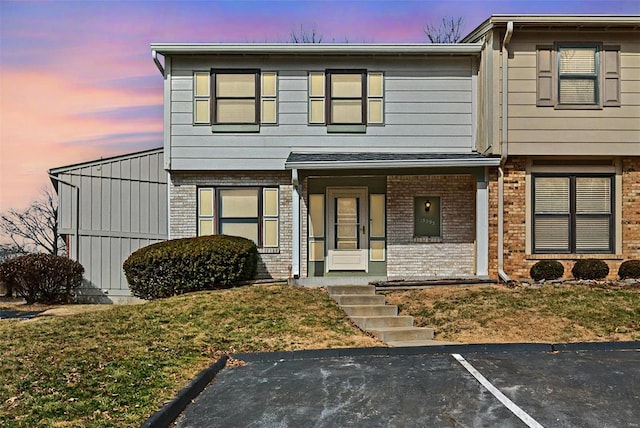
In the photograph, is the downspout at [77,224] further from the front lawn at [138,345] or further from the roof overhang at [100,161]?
the front lawn at [138,345]

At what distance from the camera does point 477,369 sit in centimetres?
744

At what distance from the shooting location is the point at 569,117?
43.6 ft

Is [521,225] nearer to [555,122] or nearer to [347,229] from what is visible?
[555,122]

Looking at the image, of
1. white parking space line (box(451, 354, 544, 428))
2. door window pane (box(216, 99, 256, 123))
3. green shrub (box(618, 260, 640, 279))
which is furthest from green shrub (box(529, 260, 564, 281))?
door window pane (box(216, 99, 256, 123))

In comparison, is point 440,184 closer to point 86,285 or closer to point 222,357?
point 222,357

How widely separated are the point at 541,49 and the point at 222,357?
33.0ft

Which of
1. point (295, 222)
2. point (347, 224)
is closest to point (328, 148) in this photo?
point (347, 224)

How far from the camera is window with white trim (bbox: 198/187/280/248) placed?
14211mm

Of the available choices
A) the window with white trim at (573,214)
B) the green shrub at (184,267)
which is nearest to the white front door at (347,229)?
the green shrub at (184,267)

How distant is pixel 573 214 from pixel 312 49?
725cm

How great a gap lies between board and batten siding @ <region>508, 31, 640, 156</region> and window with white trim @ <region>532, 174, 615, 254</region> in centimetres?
71

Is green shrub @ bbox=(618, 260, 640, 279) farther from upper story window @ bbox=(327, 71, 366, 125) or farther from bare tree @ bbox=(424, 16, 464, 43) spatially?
bare tree @ bbox=(424, 16, 464, 43)

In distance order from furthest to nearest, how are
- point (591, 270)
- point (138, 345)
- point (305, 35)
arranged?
point (305, 35), point (591, 270), point (138, 345)

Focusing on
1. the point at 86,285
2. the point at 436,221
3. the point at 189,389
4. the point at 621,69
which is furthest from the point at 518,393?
the point at 86,285
